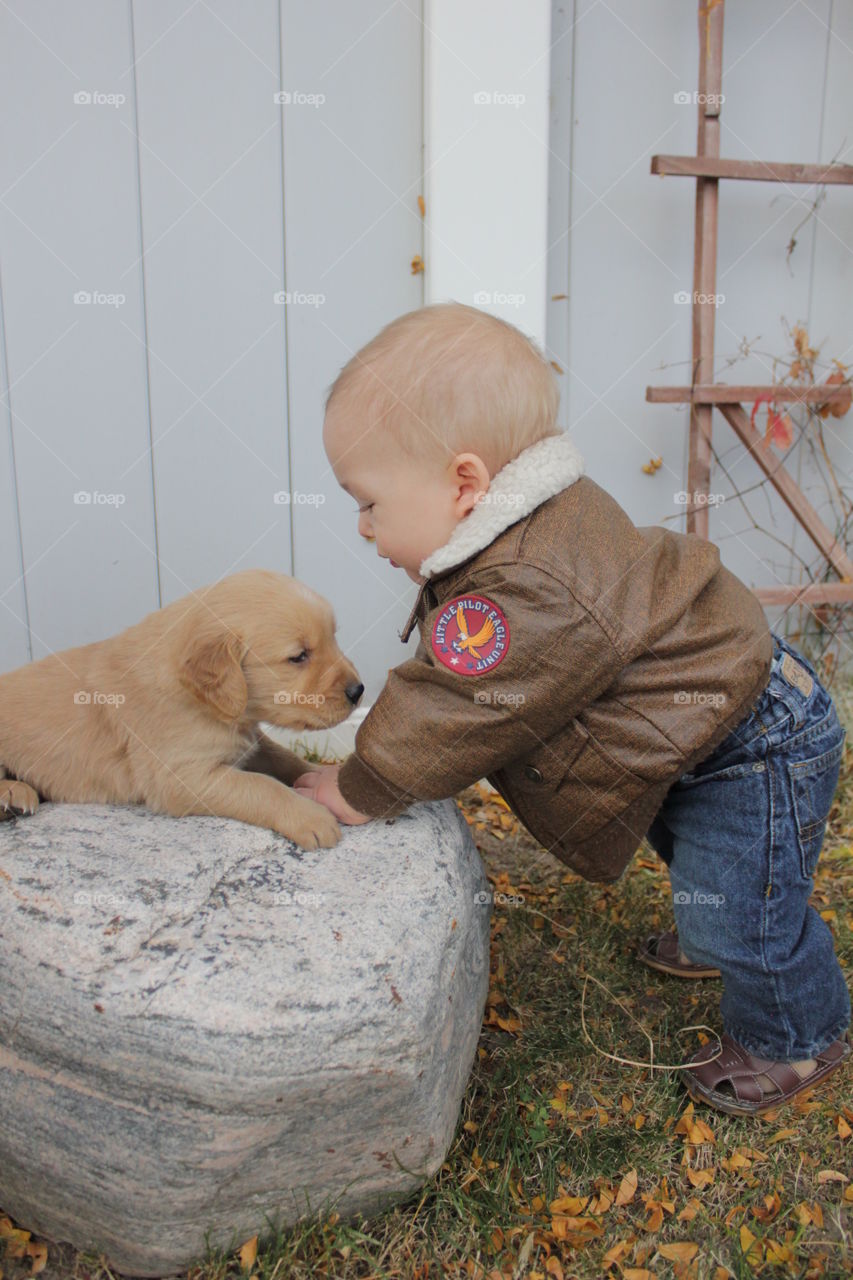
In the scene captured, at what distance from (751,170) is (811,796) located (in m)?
2.50

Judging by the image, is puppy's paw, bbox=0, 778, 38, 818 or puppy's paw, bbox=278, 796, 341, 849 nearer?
puppy's paw, bbox=278, 796, 341, 849

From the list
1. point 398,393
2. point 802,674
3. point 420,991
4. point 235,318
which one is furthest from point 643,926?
point 235,318

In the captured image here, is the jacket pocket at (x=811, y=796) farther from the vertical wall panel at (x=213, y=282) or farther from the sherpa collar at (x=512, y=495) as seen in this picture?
the vertical wall panel at (x=213, y=282)

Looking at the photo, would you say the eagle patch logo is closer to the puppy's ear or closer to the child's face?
the child's face

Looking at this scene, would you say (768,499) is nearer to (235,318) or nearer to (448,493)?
(235,318)

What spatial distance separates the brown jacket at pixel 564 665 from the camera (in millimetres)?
1919

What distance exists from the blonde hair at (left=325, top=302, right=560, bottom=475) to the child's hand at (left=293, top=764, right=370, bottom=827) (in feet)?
2.51

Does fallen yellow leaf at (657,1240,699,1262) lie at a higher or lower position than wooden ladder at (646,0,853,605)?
lower

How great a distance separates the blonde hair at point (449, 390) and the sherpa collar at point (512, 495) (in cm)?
4

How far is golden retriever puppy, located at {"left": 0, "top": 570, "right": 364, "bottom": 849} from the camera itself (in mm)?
2178

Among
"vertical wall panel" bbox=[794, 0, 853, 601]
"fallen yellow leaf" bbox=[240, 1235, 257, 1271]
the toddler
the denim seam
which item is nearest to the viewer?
"fallen yellow leaf" bbox=[240, 1235, 257, 1271]

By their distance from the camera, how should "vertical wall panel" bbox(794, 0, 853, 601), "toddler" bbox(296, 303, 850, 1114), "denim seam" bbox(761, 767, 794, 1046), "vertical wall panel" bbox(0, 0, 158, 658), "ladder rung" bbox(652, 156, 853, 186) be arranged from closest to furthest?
"toddler" bbox(296, 303, 850, 1114) < "denim seam" bbox(761, 767, 794, 1046) < "vertical wall panel" bbox(0, 0, 158, 658) < "ladder rung" bbox(652, 156, 853, 186) < "vertical wall panel" bbox(794, 0, 853, 601)

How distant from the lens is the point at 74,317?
3402 millimetres

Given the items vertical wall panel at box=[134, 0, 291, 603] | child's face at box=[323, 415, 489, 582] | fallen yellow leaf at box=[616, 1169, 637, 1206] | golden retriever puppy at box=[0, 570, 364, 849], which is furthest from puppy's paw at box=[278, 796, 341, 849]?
vertical wall panel at box=[134, 0, 291, 603]
